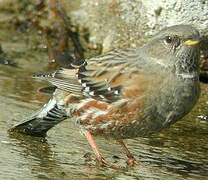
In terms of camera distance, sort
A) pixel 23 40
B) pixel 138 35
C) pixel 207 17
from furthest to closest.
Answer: pixel 23 40
pixel 138 35
pixel 207 17

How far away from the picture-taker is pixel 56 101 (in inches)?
270

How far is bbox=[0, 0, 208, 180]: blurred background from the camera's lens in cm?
589

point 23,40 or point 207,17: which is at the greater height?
point 207,17

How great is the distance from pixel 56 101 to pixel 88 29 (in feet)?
13.9

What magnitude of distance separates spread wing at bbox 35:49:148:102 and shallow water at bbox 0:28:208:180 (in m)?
0.45

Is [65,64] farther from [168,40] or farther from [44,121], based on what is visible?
[168,40]

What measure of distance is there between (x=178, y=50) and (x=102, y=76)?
70cm

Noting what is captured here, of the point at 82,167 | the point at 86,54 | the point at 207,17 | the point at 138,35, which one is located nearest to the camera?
the point at 82,167

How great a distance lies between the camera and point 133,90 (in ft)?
20.4

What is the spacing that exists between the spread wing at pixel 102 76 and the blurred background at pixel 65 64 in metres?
0.46

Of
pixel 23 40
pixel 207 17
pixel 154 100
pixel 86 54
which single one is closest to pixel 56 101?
pixel 154 100

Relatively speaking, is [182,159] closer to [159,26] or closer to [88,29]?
[159,26]

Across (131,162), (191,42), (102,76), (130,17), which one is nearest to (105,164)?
(131,162)

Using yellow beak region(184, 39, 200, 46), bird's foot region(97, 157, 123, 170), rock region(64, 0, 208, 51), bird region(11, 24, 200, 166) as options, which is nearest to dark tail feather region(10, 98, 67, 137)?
bird region(11, 24, 200, 166)
